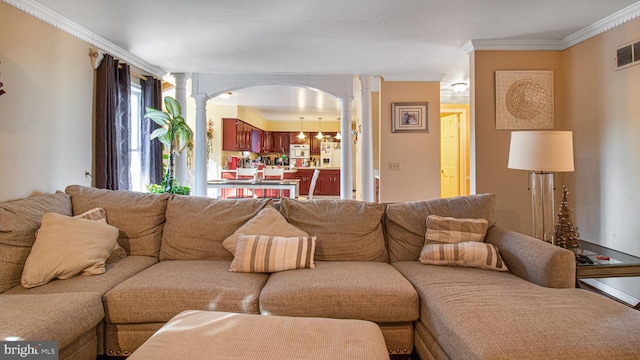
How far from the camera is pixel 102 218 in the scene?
2.42 meters

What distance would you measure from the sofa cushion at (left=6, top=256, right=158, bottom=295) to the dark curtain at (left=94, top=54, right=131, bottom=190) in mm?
1553

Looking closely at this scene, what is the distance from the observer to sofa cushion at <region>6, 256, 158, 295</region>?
6.08 feet

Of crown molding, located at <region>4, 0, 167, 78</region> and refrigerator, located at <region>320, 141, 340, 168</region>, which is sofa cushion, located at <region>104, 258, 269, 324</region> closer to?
crown molding, located at <region>4, 0, 167, 78</region>

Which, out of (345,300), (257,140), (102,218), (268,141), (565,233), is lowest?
(345,300)

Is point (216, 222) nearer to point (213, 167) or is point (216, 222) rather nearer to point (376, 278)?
point (376, 278)

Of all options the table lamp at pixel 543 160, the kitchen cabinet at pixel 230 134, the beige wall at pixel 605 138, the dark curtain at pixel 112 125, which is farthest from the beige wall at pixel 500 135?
the kitchen cabinet at pixel 230 134

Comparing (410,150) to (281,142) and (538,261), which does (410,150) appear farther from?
(281,142)

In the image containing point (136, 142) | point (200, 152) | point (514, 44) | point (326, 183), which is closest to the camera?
point (514, 44)

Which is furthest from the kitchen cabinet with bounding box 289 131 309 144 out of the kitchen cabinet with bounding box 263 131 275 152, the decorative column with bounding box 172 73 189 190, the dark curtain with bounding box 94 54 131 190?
the dark curtain with bounding box 94 54 131 190

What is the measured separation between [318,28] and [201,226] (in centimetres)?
211

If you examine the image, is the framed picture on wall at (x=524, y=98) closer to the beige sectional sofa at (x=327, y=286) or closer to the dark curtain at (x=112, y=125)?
the beige sectional sofa at (x=327, y=286)

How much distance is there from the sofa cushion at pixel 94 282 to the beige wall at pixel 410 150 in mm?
3779

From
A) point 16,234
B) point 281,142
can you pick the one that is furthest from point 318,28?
point 281,142

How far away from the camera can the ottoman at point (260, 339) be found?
121cm
